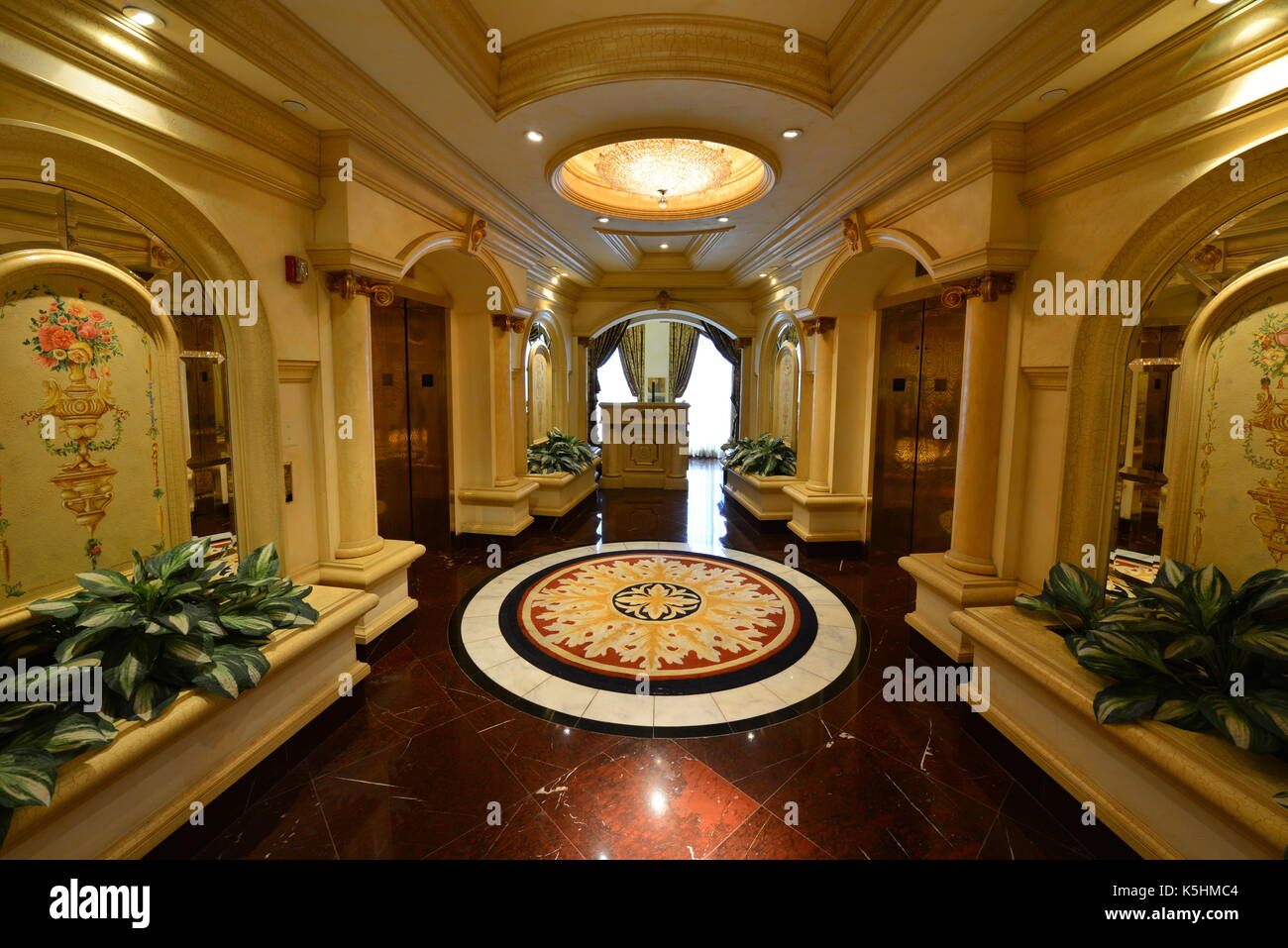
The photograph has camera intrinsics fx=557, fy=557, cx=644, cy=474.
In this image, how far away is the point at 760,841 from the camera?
94.8 inches

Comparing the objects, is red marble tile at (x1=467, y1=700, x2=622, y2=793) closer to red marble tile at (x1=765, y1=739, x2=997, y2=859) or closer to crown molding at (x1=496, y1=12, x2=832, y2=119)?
red marble tile at (x1=765, y1=739, x2=997, y2=859)

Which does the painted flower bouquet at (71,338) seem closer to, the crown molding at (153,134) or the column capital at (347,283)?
the crown molding at (153,134)

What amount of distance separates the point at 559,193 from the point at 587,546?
3.90m

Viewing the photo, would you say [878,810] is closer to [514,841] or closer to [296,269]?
[514,841]

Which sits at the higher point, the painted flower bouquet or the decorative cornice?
the decorative cornice

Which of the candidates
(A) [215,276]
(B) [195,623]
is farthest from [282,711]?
(A) [215,276]

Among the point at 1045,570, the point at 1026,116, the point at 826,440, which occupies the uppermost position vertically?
the point at 1026,116

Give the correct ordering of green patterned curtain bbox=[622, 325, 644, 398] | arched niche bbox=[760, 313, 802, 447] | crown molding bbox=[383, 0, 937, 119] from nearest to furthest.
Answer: crown molding bbox=[383, 0, 937, 119] → arched niche bbox=[760, 313, 802, 447] → green patterned curtain bbox=[622, 325, 644, 398]

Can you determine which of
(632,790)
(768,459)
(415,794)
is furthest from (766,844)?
(768,459)

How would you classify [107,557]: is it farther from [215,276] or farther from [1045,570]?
[1045,570]

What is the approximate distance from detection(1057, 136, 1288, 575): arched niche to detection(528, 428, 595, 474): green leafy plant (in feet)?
20.1

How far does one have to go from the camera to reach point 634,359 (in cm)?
1454

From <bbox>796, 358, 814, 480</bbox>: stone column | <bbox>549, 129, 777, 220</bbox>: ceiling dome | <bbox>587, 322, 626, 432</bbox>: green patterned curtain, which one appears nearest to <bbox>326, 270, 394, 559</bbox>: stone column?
<bbox>549, 129, 777, 220</bbox>: ceiling dome

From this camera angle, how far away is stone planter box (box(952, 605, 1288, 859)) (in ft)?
6.04
